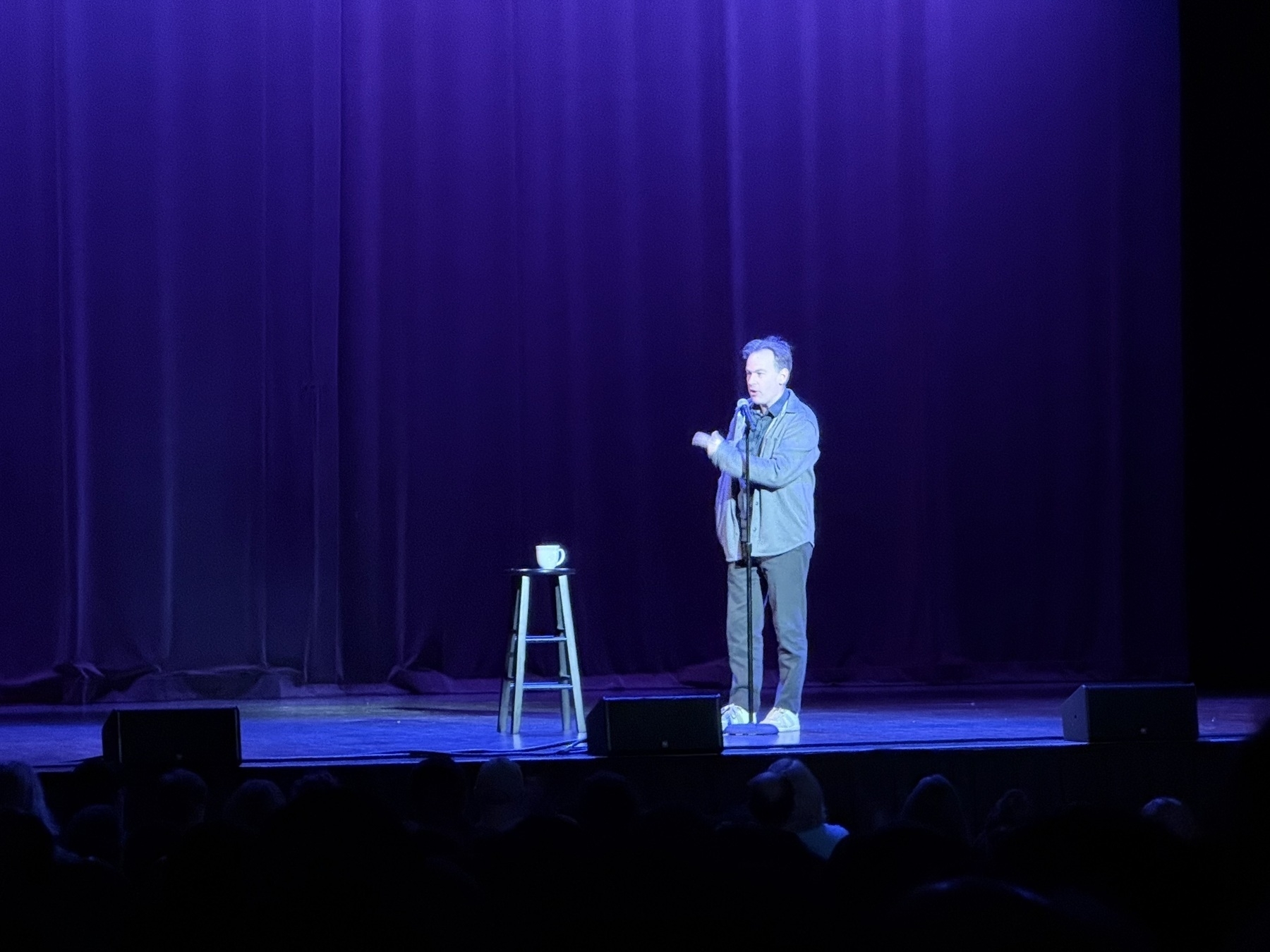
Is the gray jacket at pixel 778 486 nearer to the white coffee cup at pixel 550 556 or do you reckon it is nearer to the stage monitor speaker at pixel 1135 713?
the white coffee cup at pixel 550 556

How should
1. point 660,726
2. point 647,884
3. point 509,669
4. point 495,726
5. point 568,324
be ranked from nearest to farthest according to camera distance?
point 647,884, point 660,726, point 509,669, point 495,726, point 568,324

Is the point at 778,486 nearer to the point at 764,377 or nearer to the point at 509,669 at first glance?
the point at 764,377

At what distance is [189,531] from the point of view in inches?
319

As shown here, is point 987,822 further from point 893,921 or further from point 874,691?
point 874,691

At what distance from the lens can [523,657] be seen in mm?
6066

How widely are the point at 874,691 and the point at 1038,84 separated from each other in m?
3.43

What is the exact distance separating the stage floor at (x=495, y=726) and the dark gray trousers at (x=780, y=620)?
0.23 m

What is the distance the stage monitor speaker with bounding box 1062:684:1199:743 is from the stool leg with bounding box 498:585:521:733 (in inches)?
81.6

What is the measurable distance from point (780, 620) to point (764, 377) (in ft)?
2.86

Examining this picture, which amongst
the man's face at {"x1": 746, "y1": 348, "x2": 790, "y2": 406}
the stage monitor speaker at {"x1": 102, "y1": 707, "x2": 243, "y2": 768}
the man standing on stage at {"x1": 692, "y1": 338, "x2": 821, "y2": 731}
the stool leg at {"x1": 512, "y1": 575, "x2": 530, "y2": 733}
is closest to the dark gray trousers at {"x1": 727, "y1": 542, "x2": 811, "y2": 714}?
the man standing on stage at {"x1": 692, "y1": 338, "x2": 821, "y2": 731}

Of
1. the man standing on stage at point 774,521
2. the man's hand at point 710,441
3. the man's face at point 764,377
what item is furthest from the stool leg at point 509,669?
the man's face at point 764,377

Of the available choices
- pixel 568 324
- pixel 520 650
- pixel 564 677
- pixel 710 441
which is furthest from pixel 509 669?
pixel 568 324

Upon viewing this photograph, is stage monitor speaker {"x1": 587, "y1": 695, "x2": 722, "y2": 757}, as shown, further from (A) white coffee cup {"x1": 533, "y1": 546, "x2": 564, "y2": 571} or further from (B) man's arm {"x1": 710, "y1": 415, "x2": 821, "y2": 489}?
(A) white coffee cup {"x1": 533, "y1": 546, "x2": 564, "y2": 571}

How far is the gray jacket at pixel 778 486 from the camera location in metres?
5.72
